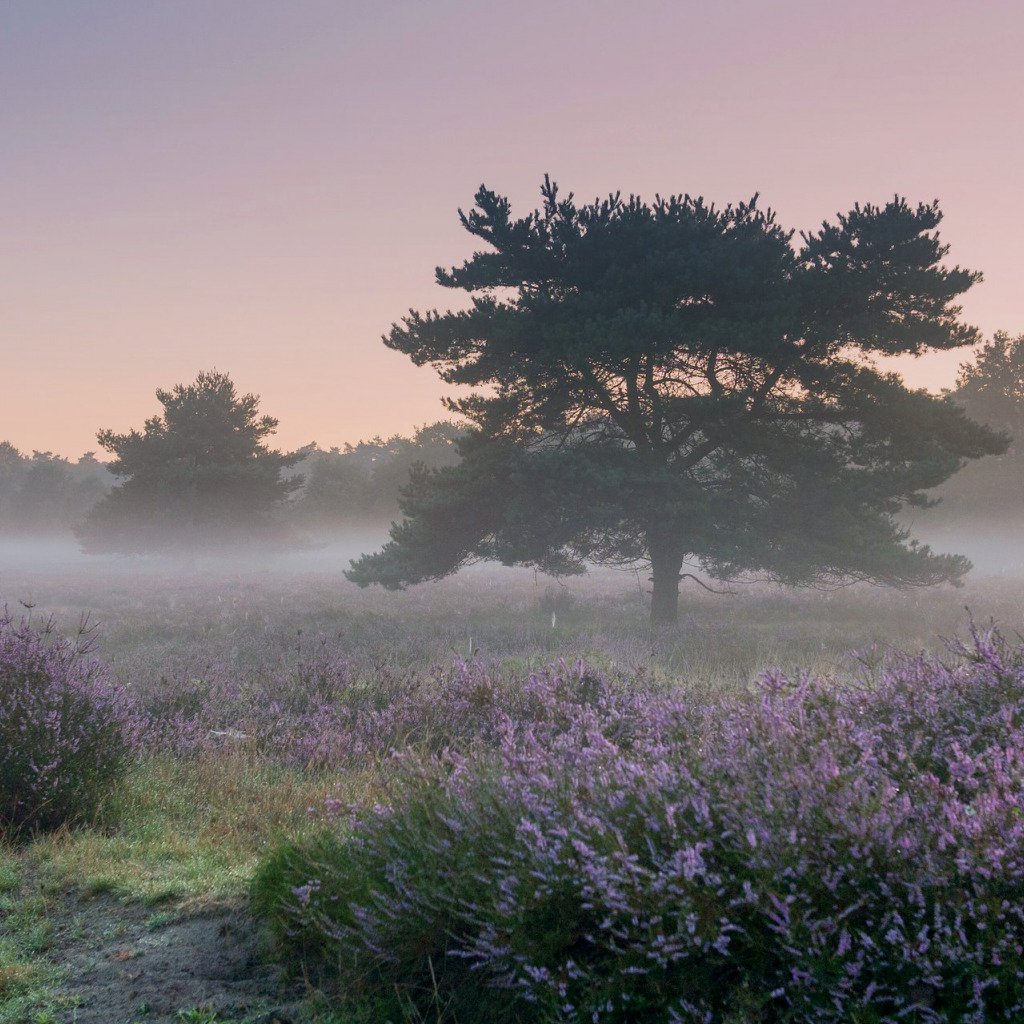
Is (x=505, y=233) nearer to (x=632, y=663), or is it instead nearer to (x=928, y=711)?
(x=632, y=663)

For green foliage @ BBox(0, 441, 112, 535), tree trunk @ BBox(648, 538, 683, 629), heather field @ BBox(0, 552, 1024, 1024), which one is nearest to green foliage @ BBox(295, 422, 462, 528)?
green foliage @ BBox(0, 441, 112, 535)

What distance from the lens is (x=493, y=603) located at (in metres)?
23.2

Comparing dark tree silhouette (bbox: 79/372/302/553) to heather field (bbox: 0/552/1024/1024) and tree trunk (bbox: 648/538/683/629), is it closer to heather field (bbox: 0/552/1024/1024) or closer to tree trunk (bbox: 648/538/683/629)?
tree trunk (bbox: 648/538/683/629)

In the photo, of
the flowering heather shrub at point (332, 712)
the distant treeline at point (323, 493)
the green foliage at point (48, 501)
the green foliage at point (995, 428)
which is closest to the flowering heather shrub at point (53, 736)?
the flowering heather shrub at point (332, 712)

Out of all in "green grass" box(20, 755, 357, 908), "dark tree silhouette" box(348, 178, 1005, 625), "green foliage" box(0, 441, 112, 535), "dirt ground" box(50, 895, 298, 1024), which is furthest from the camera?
"green foliage" box(0, 441, 112, 535)

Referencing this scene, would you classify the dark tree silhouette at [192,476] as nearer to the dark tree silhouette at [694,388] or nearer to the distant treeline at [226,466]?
the distant treeline at [226,466]

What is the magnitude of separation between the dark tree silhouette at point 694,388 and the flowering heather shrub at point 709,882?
485 inches

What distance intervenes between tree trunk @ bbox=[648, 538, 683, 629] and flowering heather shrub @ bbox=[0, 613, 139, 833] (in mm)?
13210

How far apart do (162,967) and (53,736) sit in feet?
8.08

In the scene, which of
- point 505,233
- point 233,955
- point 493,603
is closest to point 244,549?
point 493,603

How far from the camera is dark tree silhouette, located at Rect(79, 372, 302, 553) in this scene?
36562 mm

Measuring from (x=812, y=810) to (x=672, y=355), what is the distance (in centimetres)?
1491

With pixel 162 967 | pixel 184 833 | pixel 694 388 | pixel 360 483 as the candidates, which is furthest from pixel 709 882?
pixel 360 483

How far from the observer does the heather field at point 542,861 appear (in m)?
2.20
